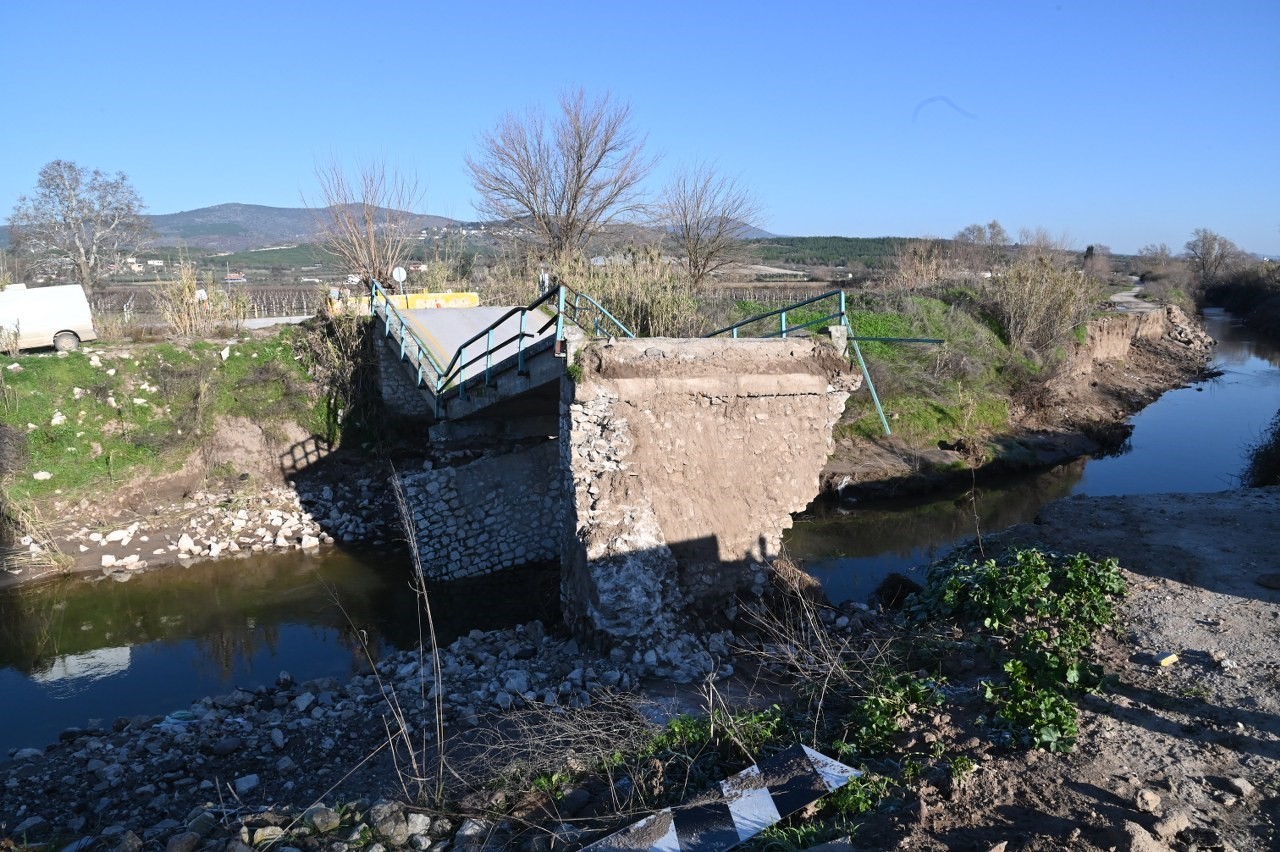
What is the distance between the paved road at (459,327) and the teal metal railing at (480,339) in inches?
1.8

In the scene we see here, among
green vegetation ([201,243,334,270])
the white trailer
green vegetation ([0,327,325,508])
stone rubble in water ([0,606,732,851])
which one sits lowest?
stone rubble in water ([0,606,732,851])

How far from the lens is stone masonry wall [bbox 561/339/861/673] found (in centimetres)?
959

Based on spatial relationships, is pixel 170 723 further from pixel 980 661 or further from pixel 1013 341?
pixel 1013 341

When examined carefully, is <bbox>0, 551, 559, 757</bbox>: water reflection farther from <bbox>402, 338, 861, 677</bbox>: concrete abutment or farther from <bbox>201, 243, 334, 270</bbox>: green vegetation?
<bbox>201, 243, 334, 270</bbox>: green vegetation

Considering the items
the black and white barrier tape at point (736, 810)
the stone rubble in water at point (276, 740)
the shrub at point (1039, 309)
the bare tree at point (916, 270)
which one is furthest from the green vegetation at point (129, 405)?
the bare tree at point (916, 270)

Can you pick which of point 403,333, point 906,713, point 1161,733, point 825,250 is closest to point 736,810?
point 906,713

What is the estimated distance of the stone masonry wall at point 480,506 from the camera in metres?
13.6

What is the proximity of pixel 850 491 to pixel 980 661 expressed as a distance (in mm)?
11053

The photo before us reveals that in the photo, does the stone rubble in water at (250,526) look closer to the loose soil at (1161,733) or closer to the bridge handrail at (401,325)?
the bridge handrail at (401,325)

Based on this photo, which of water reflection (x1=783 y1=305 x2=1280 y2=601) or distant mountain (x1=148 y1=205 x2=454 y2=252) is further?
distant mountain (x1=148 y1=205 x2=454 y2=252)

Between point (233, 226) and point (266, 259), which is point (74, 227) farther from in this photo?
point (233, 226)

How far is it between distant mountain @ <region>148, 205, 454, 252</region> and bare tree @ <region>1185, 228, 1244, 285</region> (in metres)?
67.8

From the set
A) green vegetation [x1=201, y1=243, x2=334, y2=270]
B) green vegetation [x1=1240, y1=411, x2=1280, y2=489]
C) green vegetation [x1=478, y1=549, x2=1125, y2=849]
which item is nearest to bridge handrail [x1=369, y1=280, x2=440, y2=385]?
green vegetation [x1=478, y1=549, x2=1125, y2=849]

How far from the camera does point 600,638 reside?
9.64m
